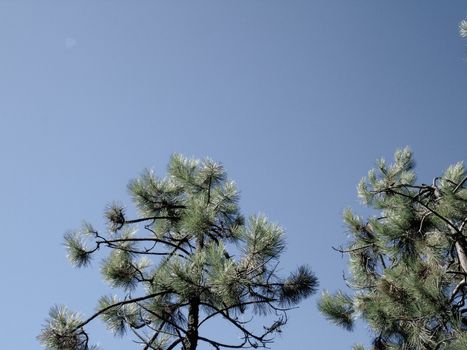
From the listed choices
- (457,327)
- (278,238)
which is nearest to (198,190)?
(278,238)

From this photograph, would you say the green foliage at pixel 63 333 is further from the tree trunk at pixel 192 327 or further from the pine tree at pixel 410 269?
the pine tree at pixel 410 269

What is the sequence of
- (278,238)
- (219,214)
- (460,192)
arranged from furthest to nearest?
(460,192) < (219,214) < (278,238)

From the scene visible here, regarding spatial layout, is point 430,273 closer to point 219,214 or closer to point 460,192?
point 460,192

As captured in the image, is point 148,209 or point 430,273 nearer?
point 430,273

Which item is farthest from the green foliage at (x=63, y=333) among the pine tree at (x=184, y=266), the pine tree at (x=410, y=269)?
the pine tree at (x=410, y=269)

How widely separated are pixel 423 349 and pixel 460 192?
8.12ft

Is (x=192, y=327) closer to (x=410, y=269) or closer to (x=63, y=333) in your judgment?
(x=63, y=333)

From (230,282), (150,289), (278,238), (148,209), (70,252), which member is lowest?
(230,282)

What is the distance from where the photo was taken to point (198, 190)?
22.5ft

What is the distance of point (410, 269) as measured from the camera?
606 centimetres

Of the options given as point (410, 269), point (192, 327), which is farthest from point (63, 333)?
point (410, 269)

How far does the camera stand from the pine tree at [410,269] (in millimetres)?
5387

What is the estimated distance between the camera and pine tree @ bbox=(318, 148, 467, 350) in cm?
539

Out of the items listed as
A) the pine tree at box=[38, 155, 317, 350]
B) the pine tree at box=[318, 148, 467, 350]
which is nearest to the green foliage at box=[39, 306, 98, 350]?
the pine tree at box=[38, 155, 317, 350]
